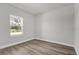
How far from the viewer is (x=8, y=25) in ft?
3.73

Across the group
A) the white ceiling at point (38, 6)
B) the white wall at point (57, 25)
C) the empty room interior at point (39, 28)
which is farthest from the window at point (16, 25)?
the white wall at point (57, 25)

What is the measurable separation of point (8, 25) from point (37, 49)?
654 mm

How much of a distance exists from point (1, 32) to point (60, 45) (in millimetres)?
1064

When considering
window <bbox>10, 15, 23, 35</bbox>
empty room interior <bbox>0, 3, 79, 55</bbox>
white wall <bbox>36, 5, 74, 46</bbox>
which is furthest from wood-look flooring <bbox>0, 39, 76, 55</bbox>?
window <bbox>10, 15, 23, 35</bbox>

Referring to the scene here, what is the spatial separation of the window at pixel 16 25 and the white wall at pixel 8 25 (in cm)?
5

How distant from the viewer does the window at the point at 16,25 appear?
114 centimetres

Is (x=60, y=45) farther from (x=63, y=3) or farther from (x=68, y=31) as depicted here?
(x=63, y=3)

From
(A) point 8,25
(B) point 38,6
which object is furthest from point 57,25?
(A) point 8,25

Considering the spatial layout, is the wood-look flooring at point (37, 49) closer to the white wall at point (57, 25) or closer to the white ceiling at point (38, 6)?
the white wall at point (57, 25)

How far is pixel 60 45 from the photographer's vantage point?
1.18 m

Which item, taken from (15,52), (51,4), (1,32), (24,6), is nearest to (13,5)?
(24,6)

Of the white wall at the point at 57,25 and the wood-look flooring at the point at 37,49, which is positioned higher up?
the white wall at the point at 57,25

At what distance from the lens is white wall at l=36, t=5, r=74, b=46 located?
1124 mm

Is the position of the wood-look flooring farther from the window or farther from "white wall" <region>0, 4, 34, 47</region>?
the window
